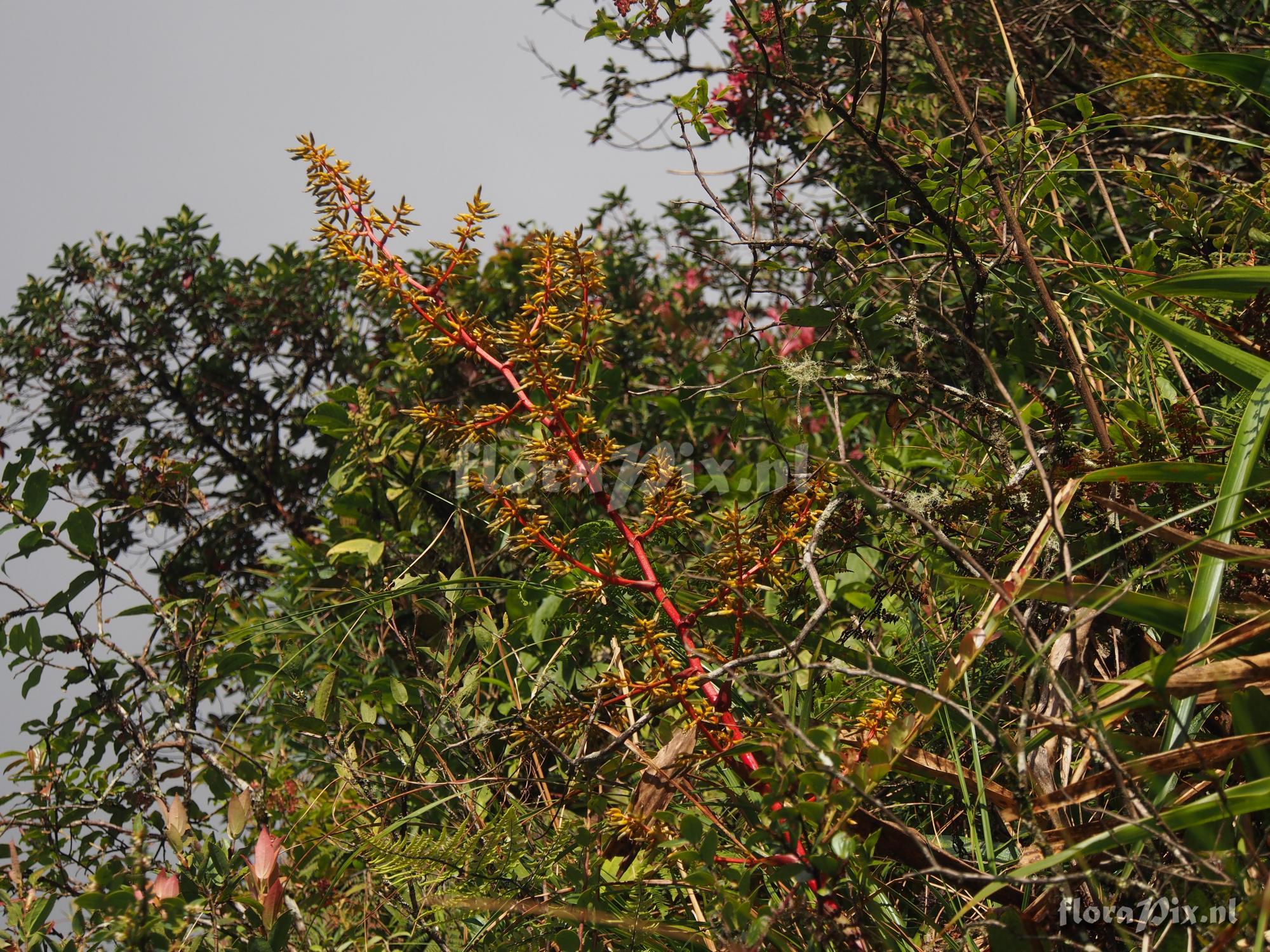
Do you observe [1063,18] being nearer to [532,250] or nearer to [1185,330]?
[1185,330]

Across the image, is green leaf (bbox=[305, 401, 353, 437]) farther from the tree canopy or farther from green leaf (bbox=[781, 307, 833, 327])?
green leaf (bbox=[781, 307, 833, 327])

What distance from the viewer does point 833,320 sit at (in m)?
1.48

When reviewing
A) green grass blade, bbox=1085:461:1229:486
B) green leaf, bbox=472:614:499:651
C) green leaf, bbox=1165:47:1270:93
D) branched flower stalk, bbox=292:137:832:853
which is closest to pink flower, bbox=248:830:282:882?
branched flower stalk, bbox=292:137:832:853

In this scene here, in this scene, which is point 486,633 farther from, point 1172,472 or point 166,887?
point 1172,472

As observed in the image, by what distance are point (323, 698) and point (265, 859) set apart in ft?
1.74

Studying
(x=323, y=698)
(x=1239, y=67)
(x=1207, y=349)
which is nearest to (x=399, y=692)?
(x=323, y=698)

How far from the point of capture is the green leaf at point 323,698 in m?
1.73

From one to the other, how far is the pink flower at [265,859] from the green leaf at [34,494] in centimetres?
89

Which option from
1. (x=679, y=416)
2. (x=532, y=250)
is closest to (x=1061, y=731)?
(x=532, y=250)

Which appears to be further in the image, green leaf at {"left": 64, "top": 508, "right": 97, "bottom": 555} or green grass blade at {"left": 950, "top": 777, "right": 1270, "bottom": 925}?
green leaf at {"left": 64, "top": 508, "right": 97, "bottom": 555}

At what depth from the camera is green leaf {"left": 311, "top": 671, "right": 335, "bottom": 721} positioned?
1.73m

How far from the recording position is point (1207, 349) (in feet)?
3.88

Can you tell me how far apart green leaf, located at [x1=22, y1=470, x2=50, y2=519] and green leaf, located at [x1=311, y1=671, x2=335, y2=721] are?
0.61 meters

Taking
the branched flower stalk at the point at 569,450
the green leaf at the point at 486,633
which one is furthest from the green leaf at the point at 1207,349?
the green leaf at the point at 486,633
